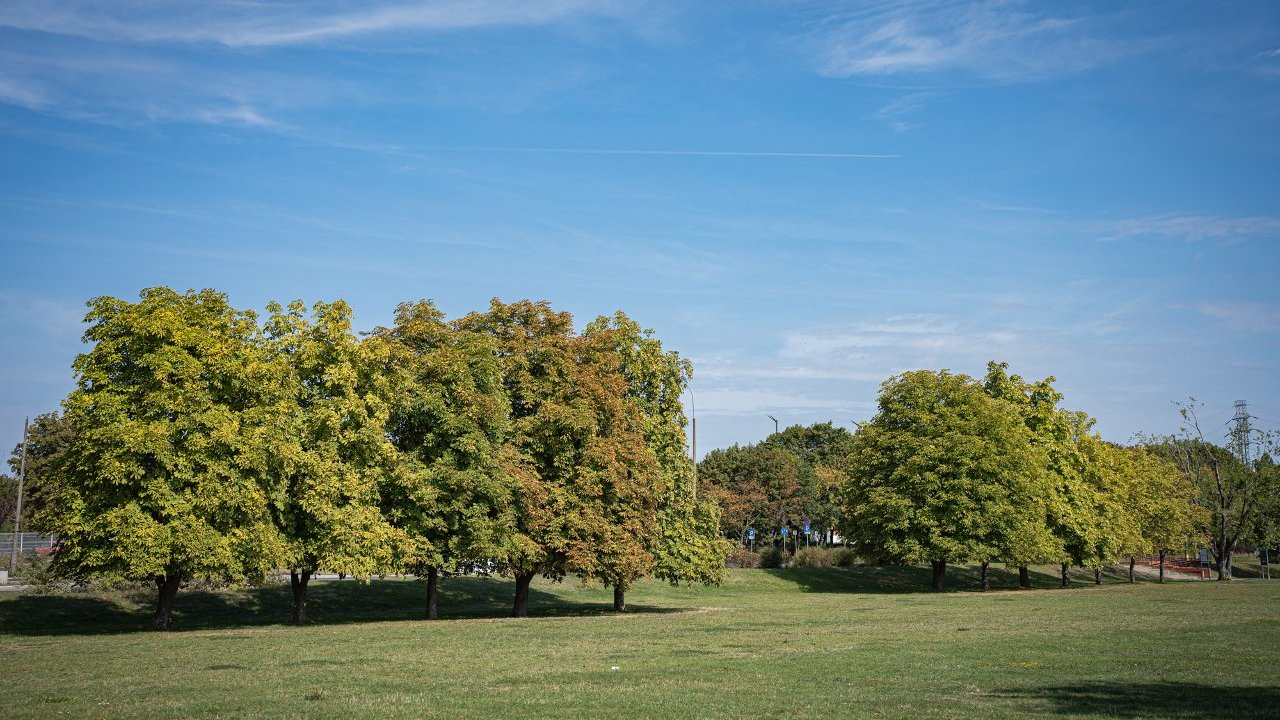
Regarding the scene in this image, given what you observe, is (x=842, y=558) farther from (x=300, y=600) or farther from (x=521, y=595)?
(x=300, y=600)

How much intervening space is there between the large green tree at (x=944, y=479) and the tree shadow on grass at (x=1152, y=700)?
169 ft

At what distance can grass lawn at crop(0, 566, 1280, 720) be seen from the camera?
56.0 ft

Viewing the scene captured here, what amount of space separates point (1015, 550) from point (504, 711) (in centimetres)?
6055

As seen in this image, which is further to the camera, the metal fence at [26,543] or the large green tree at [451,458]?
the metal fence at [26,543]

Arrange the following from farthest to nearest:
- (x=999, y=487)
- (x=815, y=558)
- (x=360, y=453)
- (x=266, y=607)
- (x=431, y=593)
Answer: (x=815, y=558)
(x=999, y=487)
(x=266, y=607)
(x=431, y=593)
(x=360, y=453)

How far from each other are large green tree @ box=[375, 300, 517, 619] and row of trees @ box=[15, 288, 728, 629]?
10 cm

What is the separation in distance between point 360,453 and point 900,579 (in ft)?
187

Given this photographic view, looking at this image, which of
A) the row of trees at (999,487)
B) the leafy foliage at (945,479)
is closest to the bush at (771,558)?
the row of trees at (999,487)

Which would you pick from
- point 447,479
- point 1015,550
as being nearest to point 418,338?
point 447,479

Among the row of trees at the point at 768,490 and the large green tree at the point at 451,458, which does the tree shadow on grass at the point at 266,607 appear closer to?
the large green tree at the point at 451,458

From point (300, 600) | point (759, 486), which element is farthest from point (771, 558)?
point (300, 600)

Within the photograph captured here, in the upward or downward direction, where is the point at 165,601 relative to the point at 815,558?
upward

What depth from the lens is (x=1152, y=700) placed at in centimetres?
1698

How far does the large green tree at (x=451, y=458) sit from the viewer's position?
4247 cm
